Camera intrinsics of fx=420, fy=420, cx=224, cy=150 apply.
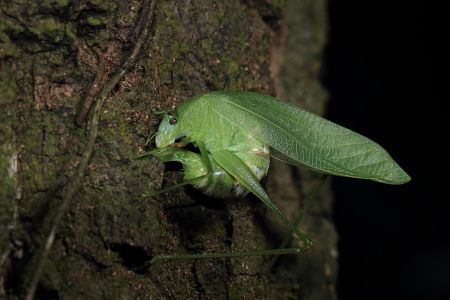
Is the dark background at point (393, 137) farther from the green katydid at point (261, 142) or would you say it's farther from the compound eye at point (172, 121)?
the compound eye at point (172, 121)

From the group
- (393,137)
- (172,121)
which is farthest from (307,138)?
(393,137)

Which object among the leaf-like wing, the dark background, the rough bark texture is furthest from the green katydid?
the dark background

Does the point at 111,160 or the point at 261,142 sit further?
the point at 261,142

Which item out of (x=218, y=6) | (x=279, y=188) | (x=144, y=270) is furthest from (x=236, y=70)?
(x=144, y=270)

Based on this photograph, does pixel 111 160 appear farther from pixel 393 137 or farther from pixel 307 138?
pixel 393 137

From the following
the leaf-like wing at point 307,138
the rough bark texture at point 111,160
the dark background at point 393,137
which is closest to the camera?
the rough bark texture at point 111,160

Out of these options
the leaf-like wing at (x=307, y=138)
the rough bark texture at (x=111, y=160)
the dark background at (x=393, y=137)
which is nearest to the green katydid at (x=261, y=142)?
the leaf-like wing at (x=307, y=138)
